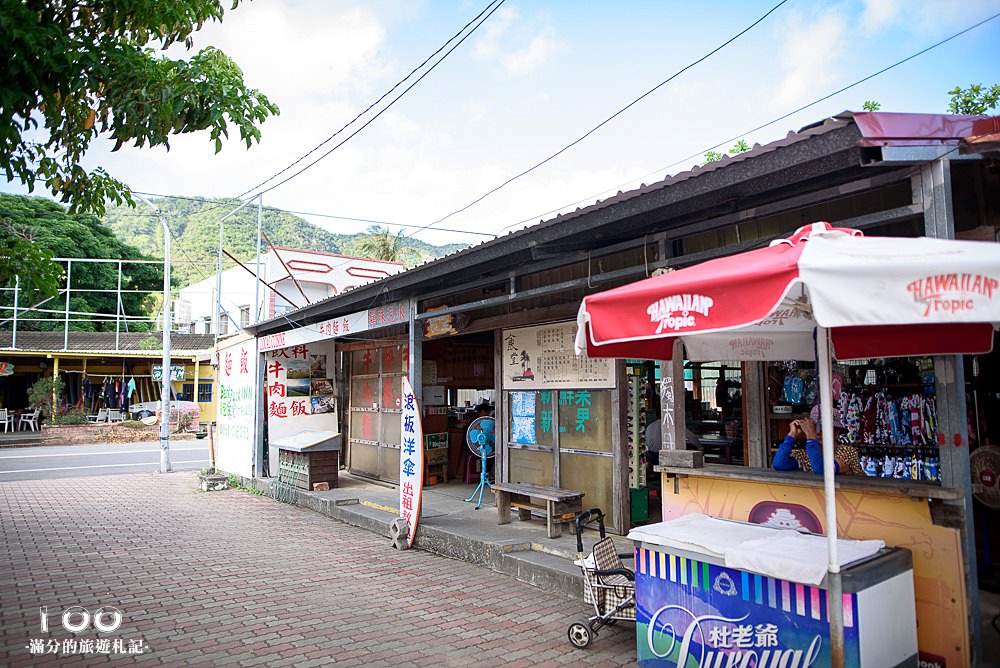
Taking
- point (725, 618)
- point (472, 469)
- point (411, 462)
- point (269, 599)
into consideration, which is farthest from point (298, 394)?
point (725, 618)

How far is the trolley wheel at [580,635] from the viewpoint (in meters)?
4.66

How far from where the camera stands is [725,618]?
3727 millimetres

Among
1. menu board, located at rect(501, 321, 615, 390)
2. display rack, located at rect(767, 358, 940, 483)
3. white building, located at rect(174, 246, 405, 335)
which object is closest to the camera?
display rack, located at rect(767, 358, 940, 483)

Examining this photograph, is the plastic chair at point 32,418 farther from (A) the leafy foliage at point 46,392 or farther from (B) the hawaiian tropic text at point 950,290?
(B) the hawaiian tropic text at point 950,290

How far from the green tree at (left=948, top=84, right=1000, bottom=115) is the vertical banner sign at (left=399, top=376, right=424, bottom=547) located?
1341 cm

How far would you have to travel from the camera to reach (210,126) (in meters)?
5.32

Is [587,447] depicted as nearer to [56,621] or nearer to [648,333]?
[648,333]

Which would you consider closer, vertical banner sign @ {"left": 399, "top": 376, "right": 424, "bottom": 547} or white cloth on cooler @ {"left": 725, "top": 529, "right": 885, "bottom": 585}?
white cloth on cooler @ {"left": 725, "top": 529, "right": 885, "bottom": 585}

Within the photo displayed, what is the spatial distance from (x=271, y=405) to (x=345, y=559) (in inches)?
220

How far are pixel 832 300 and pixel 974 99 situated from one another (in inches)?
601

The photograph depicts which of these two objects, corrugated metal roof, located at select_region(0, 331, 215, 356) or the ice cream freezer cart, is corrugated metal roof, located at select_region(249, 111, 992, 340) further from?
corrugated metal roof, located at select_region(0, 331, 215, 356)

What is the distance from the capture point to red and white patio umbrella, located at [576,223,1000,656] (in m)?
2.68

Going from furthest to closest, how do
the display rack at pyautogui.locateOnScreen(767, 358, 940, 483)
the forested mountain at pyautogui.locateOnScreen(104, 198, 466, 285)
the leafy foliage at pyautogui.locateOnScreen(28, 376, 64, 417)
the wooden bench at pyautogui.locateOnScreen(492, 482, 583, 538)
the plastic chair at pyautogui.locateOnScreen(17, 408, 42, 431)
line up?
the forested mountain at pyautogui.locateOnScreen(104, 198, 466, 285) < the plastic chair at pyautogui.locateOnScreen(17, 408, 42, 431) < the leafy foliage at pyautogui.locateOnScreen(28, 376, 64, 417) < the wooden bench at pyautogui.locateOnScreen(492, 482, 583, 538) < the display rack at pyautogui.locateOnScreen(767, 358, 940, 483)

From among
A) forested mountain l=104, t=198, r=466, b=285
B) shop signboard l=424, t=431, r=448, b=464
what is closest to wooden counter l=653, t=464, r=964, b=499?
shop signboard l=424, t=431, r=448, b=464
